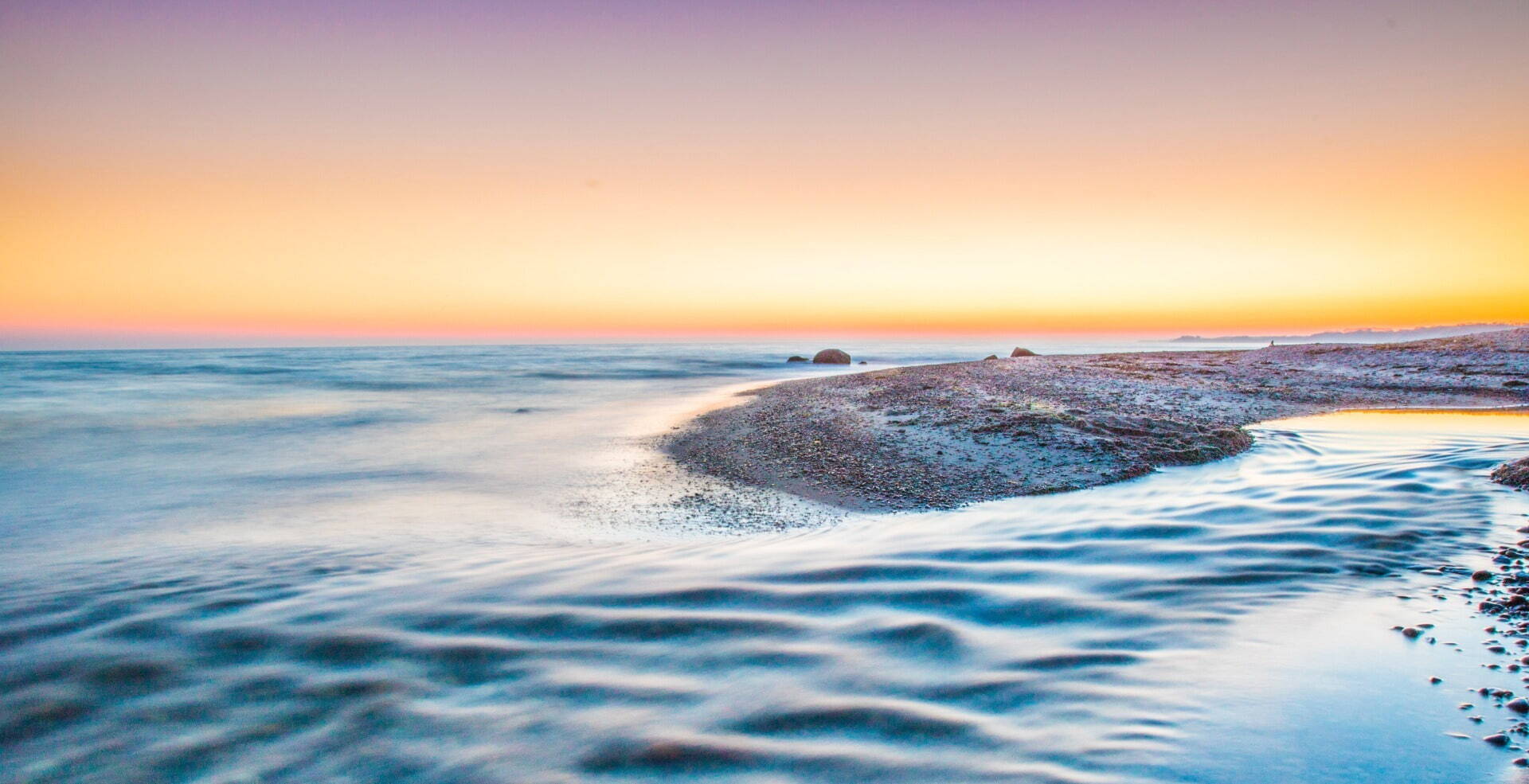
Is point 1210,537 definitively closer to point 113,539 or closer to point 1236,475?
point 1236,475

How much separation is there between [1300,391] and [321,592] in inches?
741

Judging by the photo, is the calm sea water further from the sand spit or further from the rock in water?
the sand spit

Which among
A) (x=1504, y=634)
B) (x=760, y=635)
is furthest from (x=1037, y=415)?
(x=760, y=635)

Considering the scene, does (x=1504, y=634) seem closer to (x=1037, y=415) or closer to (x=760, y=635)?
(x=760, y=635)


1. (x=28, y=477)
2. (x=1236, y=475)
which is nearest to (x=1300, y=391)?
(x=1236, y=475)

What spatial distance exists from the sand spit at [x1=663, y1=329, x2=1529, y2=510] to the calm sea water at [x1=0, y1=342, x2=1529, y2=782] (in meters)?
0.89

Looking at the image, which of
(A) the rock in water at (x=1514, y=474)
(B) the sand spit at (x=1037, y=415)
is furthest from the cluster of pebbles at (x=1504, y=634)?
(B) the sand spit at (x=1037, y=415)

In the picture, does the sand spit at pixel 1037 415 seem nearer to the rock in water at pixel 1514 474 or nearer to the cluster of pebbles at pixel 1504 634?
the rock in water at pixel 1514 474

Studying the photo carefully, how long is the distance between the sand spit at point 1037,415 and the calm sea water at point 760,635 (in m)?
0.89

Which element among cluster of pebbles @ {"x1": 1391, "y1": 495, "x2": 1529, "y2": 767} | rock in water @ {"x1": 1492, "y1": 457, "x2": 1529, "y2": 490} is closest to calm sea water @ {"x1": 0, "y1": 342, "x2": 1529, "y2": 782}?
cluster of pebbles @ {"x1": 1391, "y1": 495, "x2": 1529, "y2": 767}

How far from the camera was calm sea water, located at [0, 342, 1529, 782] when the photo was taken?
2.79 meters

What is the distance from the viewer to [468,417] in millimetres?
19297

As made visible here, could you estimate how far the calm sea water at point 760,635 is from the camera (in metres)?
2.79

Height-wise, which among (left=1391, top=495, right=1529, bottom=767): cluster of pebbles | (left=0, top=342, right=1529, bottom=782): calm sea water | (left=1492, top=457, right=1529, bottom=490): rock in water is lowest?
(left=0, top=342, right=1529, bottom=782): calm sea water
